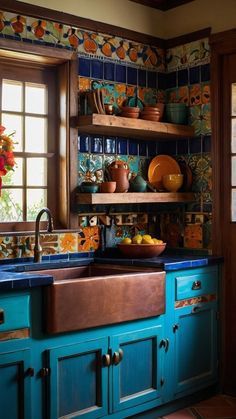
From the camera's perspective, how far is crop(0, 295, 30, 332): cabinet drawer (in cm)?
302

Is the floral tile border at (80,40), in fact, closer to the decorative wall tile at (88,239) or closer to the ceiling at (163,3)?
the ceiling at (163,3)

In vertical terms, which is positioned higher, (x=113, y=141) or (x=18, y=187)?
(x=113, y=141)

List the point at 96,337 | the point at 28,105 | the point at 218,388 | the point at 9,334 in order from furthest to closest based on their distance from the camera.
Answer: the point at 218,388
the point at 28,105
the point at 96,337
the point at 9,334

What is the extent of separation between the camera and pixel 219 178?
4.43 metres

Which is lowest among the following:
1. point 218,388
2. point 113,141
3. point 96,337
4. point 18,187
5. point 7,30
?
point 218,388

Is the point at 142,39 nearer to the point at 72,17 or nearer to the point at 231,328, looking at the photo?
the point at 72,17

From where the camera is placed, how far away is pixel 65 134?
421 centimetres

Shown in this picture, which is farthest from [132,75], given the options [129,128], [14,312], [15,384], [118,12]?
[15,384]

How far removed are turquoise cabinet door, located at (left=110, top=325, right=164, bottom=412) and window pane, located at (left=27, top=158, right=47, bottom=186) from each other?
1.21 metres

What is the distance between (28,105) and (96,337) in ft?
5.29

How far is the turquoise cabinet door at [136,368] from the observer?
11.7 ft

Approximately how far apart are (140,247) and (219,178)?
0.76 m

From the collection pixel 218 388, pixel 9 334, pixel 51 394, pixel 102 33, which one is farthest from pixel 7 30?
pixel 218 388

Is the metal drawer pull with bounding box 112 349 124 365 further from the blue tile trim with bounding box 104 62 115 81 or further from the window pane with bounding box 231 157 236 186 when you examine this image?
the blue tile trim with bounding box 104 62 115 81
